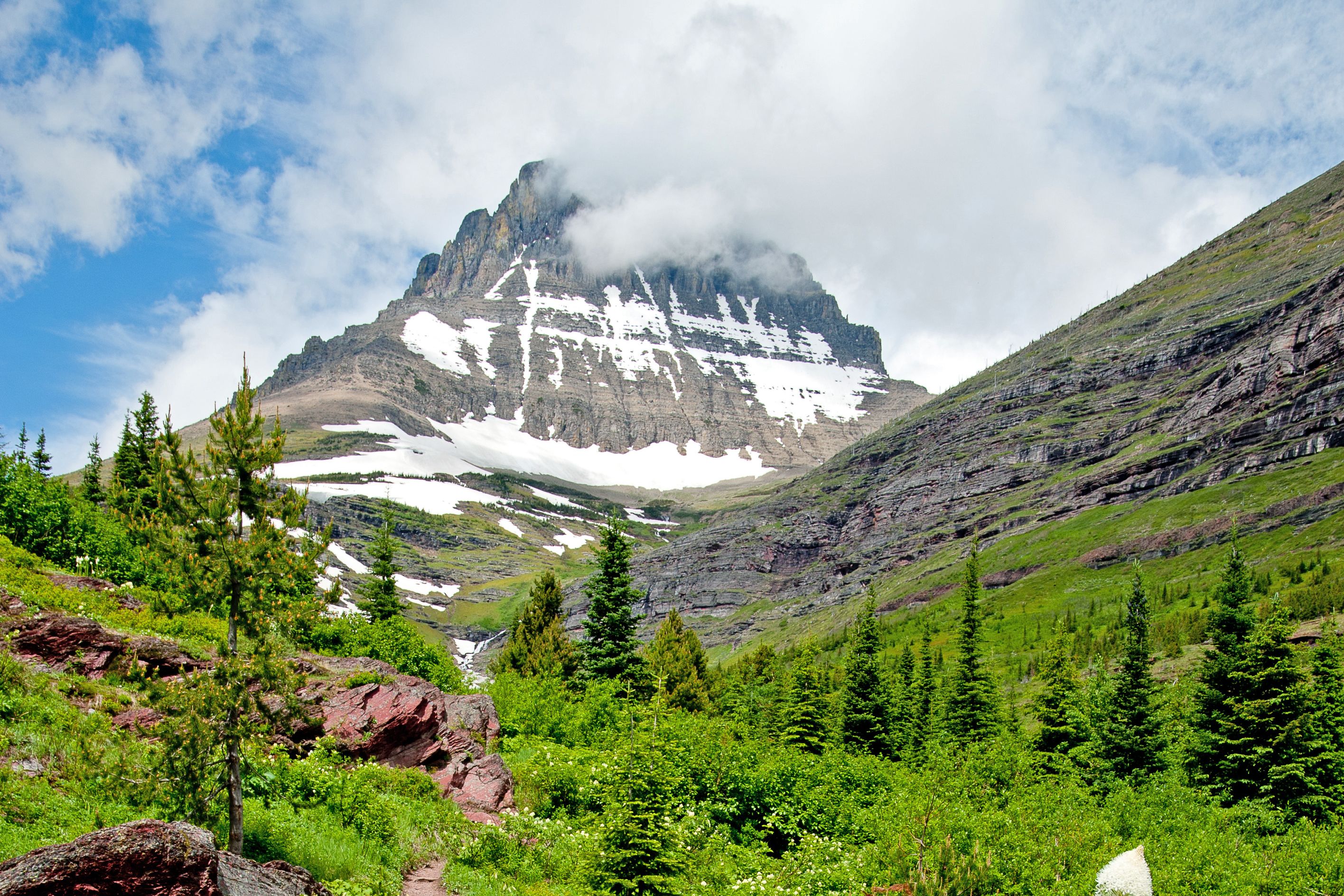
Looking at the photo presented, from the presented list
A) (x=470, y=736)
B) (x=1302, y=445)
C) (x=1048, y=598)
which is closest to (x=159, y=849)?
(x=470, y=736)

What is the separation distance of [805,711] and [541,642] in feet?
46.7

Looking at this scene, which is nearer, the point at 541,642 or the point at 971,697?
the point at 541,642

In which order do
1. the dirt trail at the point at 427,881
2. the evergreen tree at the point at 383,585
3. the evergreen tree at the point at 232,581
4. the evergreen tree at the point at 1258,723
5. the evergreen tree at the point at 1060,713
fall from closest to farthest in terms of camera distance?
the evergreen tree at the point at 232,581
the dirt trail at the point at 427,881
the evergreen tree at the point at 1258,723
the evergreen tree at the point at 1060,713
the evergreen tree at the point at 383,585

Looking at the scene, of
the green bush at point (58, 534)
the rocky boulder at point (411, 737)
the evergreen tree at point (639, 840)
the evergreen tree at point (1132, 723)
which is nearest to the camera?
the evergreen tree at point (639, 840)

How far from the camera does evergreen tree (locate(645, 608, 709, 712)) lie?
4099 centimetres

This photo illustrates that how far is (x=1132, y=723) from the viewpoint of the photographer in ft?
109

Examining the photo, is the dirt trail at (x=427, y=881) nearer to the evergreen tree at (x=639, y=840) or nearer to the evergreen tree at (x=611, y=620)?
the evergreen tree at (x=639, y=840)

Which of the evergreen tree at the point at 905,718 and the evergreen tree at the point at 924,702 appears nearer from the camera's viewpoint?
the evergreen tree at the point at 905,718

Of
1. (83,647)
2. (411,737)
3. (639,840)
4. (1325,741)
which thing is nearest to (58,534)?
(83,647)

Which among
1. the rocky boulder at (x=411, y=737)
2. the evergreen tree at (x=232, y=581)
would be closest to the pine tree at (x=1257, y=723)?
the rocky boulder at (x=411, y=737)

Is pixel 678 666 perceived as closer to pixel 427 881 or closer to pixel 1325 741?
pixel 1325 741

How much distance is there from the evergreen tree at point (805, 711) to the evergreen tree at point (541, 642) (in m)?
11.4

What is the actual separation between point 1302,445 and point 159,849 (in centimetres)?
16063

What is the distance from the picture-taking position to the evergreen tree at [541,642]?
122 ft
